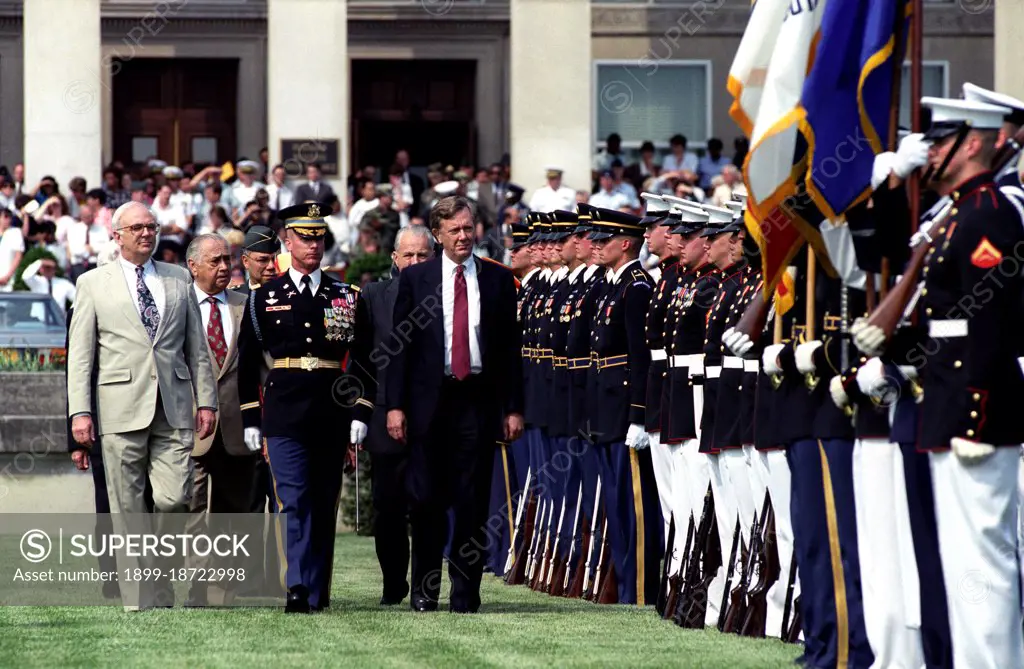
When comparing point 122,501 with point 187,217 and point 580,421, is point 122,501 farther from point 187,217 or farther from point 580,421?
point 187,217

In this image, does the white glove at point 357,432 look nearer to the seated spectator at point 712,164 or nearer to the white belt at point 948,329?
the white belt at point 948,329

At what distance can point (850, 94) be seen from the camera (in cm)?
912

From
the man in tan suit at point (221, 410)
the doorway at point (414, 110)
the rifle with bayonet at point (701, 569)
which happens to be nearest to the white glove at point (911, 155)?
the rifle with bayonet at point (701, 569)

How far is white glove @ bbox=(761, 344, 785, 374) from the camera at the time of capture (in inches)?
363

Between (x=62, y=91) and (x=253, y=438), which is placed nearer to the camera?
(x=253, y=438)

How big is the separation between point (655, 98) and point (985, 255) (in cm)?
2901

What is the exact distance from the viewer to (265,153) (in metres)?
29.2

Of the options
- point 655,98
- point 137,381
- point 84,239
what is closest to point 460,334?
point 137,381

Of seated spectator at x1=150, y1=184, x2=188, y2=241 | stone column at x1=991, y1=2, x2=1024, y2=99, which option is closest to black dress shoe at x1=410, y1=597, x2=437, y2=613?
seated spectator at x1=150, y1=184, x2=188, y2=241

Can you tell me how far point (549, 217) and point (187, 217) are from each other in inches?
454

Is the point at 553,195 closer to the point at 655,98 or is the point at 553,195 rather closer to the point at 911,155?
A: the point at 655,98

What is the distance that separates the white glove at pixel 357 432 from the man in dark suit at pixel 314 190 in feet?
48.6

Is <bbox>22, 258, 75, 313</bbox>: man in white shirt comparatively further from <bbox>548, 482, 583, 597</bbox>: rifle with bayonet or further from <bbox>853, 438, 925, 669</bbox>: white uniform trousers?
<bbox>853, 438, 925, 669</bbox>: white uniform trousers

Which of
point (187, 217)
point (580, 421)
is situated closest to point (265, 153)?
point (187, 217)
